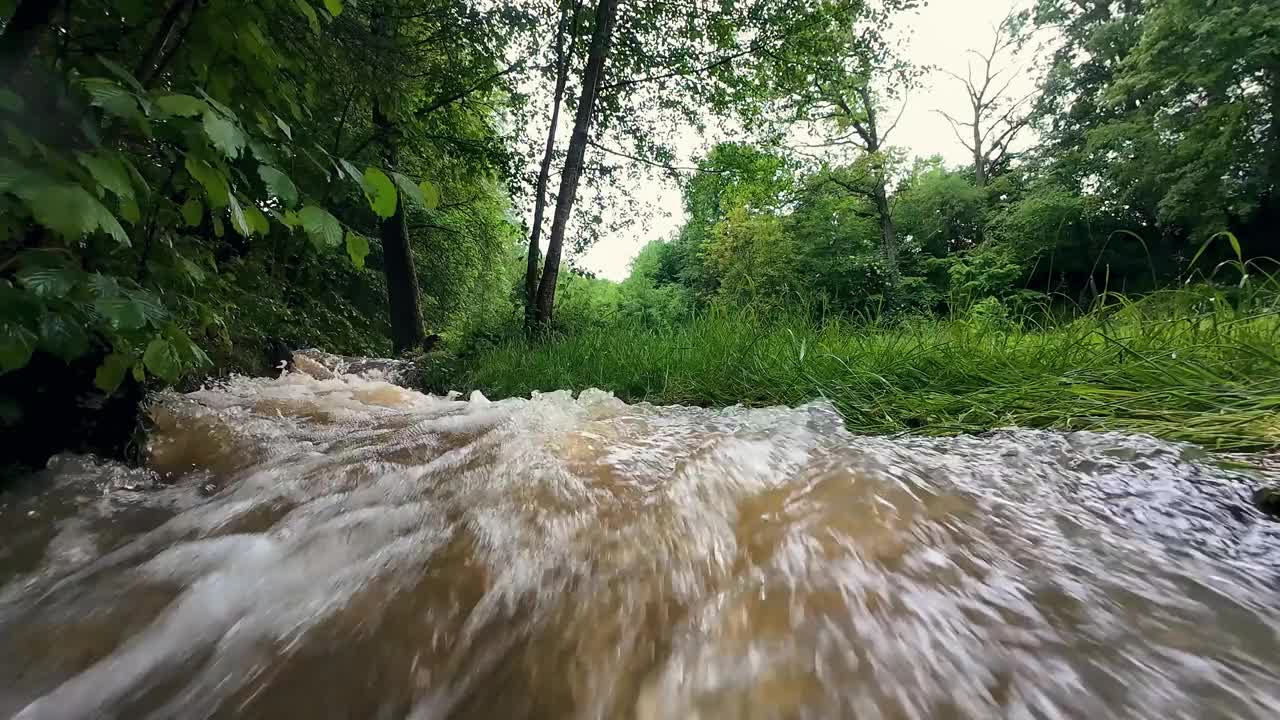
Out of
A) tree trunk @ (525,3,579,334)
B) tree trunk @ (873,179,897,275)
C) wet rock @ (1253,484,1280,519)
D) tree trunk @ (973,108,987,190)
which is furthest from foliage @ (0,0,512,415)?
tree trunk @ (973,108,987,190)

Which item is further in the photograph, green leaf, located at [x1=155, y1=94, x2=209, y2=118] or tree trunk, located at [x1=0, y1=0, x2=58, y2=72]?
tree trunk, located at [x1=0, y1=0, x2=58, y2=72]

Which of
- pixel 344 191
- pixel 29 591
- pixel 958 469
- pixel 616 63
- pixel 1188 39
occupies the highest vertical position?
pixel 1188 39

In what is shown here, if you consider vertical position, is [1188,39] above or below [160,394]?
above

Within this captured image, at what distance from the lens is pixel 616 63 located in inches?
303

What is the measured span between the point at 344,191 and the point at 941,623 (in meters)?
1.67

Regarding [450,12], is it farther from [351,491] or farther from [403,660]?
[403,660]

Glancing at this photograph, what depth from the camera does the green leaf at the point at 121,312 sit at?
1003 mm

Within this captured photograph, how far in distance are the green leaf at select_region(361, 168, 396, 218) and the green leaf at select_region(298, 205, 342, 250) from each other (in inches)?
3.8

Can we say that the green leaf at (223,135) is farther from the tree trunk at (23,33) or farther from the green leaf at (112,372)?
the green leaf at (112,372)

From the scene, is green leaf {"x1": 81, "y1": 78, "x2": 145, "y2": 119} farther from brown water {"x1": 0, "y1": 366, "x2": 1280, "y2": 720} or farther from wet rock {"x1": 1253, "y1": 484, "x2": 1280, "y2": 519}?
wet rock {"x1": 1253, "y1": 484, "x2": 1280, "y2": 519}

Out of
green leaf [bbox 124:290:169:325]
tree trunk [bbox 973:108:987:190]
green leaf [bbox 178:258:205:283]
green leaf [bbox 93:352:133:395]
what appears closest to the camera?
green leaf [bbox 124:290:169:325]

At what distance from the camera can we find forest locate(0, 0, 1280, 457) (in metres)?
1.18

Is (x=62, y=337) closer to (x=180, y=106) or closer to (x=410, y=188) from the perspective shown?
(x=180, y=106)

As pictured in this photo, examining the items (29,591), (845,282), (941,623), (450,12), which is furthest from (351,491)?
(845,282)
